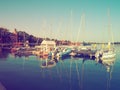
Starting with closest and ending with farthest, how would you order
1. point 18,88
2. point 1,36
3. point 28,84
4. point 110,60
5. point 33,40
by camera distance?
point 18,88
point 28,84
point 110,60
point 1,36
point 33,40

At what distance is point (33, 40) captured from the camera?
131750mm

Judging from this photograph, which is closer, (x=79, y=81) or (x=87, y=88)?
(x=87, y=88)

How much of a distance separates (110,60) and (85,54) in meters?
12.9

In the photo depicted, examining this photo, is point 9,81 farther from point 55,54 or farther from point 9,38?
point 9,38

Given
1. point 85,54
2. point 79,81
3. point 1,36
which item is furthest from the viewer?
point 1,36

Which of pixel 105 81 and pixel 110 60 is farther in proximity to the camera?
pixel 110 60

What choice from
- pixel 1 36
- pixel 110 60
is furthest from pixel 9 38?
pixel 110 60

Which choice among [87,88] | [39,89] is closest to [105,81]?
[87,88]

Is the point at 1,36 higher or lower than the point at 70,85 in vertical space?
A: higher

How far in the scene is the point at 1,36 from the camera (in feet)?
341

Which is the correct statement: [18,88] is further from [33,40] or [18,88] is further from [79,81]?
[33,40]

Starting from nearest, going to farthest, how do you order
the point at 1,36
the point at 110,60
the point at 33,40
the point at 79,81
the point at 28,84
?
the point at 28,84 < the point at 79,81 < the point at 110,60 < the point at 1,36 < the point at 33,40

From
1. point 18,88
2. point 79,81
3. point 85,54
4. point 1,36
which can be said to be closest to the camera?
point 18,88

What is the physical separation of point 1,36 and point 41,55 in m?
48.1
